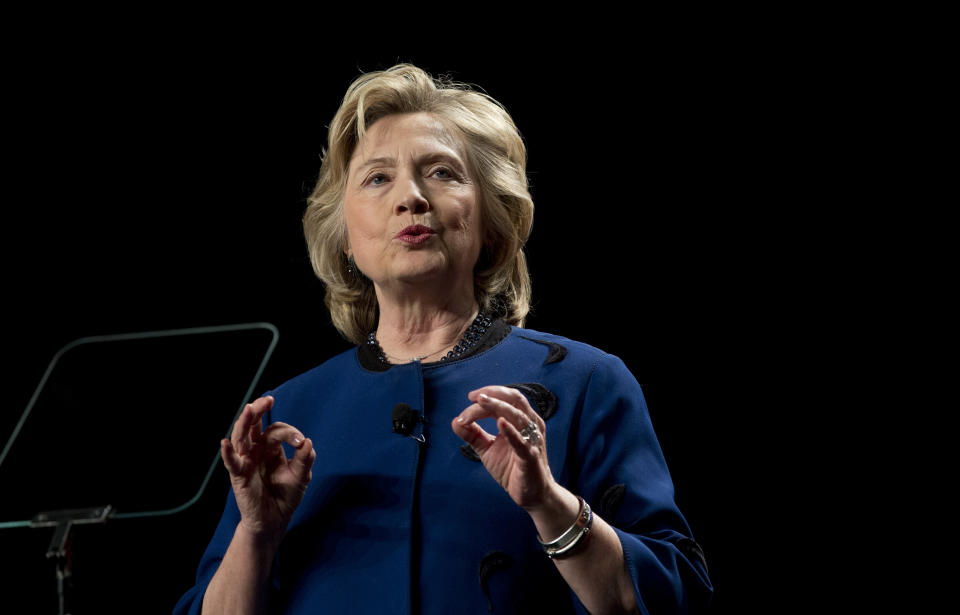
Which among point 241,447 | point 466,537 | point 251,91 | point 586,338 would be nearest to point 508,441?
point 466,537

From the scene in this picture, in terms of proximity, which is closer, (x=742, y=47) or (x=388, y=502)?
(x=388, y=502)

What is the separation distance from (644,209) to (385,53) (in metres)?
0.81

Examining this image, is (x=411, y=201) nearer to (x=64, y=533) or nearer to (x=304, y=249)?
(x=64, y=533)

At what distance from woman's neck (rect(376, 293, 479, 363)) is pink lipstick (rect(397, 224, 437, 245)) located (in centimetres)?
12

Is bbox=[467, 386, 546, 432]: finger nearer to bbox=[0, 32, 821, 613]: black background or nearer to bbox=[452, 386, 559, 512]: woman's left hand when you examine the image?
bbox=[452, 386, 559, 512]: woman's left hand

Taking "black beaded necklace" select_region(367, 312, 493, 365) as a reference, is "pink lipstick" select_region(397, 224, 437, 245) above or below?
above

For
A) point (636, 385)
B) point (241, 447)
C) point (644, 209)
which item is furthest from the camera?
point (644, 209)

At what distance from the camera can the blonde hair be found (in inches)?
67.9

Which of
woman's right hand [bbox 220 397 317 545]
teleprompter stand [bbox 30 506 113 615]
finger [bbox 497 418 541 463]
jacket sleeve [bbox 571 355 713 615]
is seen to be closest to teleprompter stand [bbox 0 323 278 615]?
teleprompter stand [bbox 30 506 113 615]

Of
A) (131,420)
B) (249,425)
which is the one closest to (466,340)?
(249,425)

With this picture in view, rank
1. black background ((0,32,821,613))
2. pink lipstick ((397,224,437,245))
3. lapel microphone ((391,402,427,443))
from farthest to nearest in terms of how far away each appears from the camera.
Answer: black background ((0,32,821,613)) → pink lipstick ((397,224,437,245)) → lapel microphone ((391,402,427,443))

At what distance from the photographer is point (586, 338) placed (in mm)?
2494

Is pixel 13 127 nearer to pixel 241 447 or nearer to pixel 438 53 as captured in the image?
pixel 438 53

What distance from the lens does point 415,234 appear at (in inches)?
63.2
